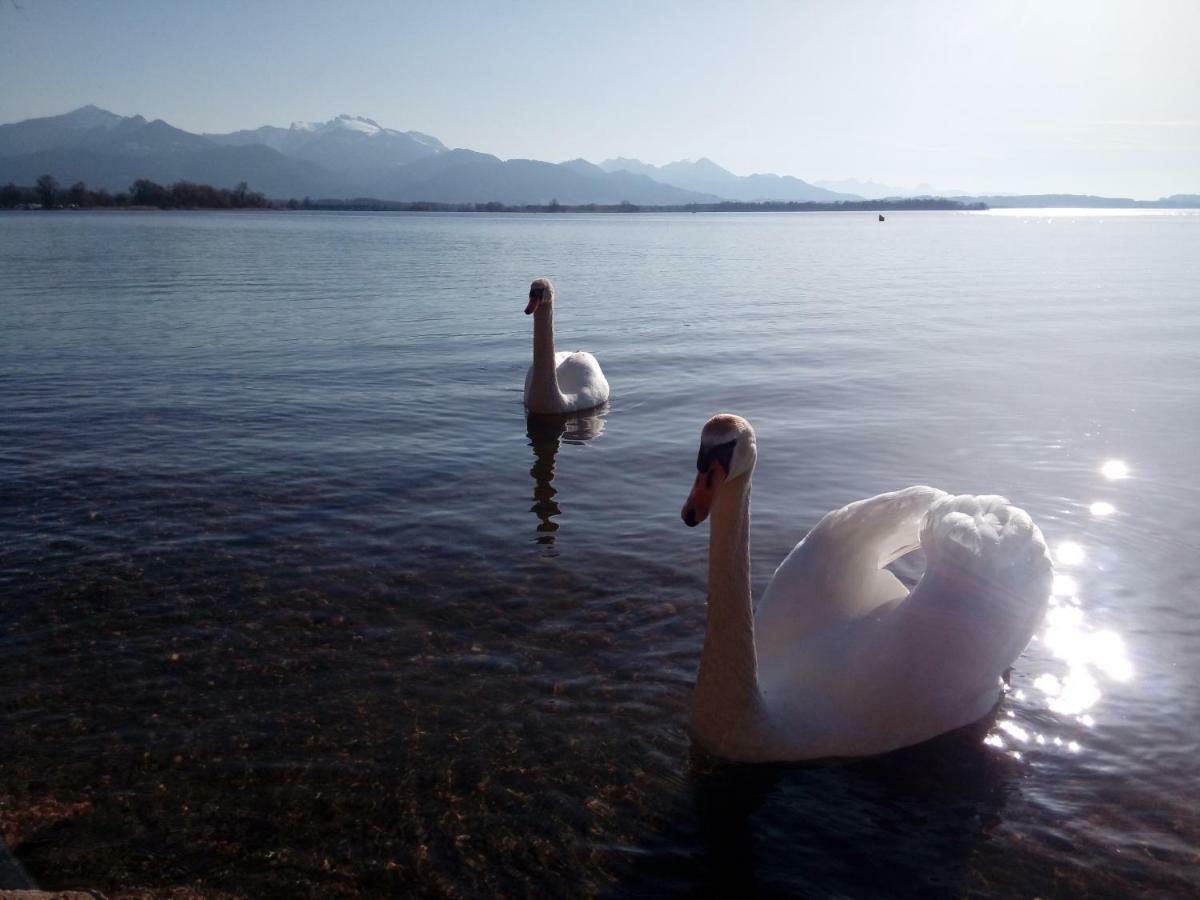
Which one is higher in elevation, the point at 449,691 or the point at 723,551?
the point at 723,551

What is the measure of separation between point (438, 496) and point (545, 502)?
117 centimetres

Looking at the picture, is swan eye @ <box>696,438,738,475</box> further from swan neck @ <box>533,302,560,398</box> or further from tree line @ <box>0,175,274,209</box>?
tree line @ <box>0,175,274,209</box>

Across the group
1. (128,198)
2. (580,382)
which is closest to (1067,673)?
(580,382)

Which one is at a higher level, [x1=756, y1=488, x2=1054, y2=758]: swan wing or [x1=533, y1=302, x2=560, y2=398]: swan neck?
[x1=533, y1=302, x2=560, y2=398]: swan neck

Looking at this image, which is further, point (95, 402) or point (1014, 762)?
point (95, 402)

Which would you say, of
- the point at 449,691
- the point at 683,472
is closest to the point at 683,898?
the point at 449,691

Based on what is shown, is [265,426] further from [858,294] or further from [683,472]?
[858,294]

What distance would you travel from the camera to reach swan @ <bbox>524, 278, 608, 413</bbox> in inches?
558

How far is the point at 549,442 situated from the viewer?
13148mm

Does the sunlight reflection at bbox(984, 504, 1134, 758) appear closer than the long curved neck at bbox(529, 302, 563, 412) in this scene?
Yes

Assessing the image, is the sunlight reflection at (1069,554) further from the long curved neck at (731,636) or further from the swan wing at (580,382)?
the swan wing at (580,382)

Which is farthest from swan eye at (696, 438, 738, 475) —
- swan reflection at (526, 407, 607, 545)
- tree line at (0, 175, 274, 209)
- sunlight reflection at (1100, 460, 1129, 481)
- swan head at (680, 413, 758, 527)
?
tree line at (0, 175, 274, 209)

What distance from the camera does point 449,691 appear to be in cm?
633

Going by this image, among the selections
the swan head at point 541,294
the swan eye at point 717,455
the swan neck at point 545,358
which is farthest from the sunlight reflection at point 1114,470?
the swan eye at point 717,455
